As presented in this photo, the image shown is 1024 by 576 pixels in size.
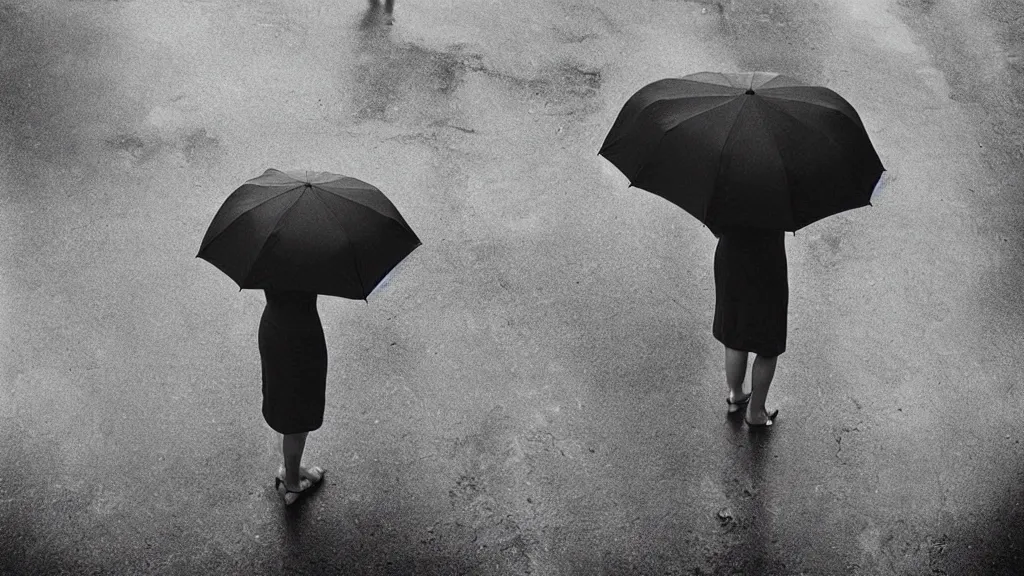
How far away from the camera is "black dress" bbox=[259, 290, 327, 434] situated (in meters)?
5.20

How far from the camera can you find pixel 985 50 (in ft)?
34.6

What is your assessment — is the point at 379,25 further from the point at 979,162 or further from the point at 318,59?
the point at 979,162

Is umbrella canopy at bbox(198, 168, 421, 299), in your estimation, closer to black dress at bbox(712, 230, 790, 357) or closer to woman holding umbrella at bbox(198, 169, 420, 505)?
woman holding umbrella at bbox(198, 169, 420, 505)

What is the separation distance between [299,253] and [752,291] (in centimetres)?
256

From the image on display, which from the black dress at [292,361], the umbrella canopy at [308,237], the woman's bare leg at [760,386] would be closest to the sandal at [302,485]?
the black dress at [292,361]

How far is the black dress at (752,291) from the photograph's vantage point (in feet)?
18.6

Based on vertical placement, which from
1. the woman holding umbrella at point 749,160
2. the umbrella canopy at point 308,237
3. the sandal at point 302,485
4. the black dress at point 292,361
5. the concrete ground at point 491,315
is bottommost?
the sandal at point 302,485

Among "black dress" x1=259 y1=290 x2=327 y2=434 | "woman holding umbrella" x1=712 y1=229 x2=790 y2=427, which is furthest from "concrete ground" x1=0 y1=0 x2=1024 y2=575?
"black dress" x1=259 y1=290 x2=327 y2=434

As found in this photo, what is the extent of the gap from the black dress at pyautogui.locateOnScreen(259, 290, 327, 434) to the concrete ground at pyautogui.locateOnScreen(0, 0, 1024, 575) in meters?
0.83

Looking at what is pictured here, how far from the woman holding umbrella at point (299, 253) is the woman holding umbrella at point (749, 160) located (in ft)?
4.56

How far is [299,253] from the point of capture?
16.0ft

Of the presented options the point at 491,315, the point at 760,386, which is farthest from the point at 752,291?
the point at 491,315

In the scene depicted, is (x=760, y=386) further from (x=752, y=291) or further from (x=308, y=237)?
(x=308, y=237)

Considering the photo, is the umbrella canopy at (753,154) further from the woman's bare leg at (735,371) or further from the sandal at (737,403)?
the sandal at (737,403)
